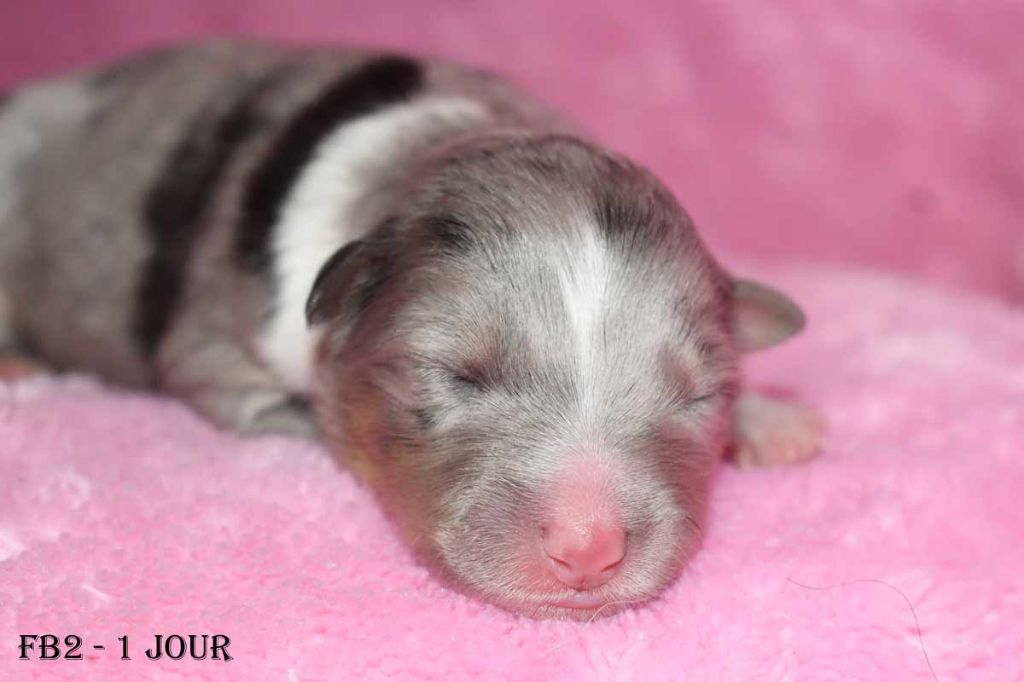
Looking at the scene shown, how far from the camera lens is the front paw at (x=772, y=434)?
11.5 feet

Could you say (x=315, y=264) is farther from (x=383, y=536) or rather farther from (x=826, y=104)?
(x=826, y=104)

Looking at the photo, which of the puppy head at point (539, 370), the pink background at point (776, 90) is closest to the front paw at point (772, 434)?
the puppy head at point (539, 370)

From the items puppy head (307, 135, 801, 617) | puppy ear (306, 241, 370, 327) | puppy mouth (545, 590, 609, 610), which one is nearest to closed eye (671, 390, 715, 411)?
puppy head (307, 135, 801, 617)

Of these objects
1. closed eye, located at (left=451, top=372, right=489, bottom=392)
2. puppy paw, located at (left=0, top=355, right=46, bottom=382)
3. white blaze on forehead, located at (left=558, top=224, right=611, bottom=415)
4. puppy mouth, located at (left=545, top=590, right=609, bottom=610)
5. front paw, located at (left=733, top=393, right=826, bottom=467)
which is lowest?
puppy paw, located at (left=0, top=355, right=46, bottom=382)

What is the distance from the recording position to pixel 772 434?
3.52 metres

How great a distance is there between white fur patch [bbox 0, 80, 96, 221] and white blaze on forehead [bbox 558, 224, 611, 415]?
252 cm

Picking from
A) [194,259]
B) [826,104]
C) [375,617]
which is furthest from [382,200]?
[826,104]

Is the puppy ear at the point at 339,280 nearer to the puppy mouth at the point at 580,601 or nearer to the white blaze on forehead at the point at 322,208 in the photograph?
the white blaze on forehead at the point at 322,208

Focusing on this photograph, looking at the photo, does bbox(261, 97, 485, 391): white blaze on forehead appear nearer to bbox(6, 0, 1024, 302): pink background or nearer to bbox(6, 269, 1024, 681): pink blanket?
bbox(6, 269, 1024, 681): pink blanket

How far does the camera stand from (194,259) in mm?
3760

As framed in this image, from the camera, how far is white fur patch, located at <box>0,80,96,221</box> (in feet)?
14.5

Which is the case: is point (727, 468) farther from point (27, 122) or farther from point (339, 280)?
point (27, 122)

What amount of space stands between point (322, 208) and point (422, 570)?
110 centimetres

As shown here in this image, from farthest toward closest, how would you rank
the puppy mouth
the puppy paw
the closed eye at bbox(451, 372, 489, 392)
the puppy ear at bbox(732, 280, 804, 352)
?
the puppy paw
the puppy ear at bbox(732, 280, 804, 352)
the closed eye at bbox(451, 372, 489, 392)
the puppy mouth
